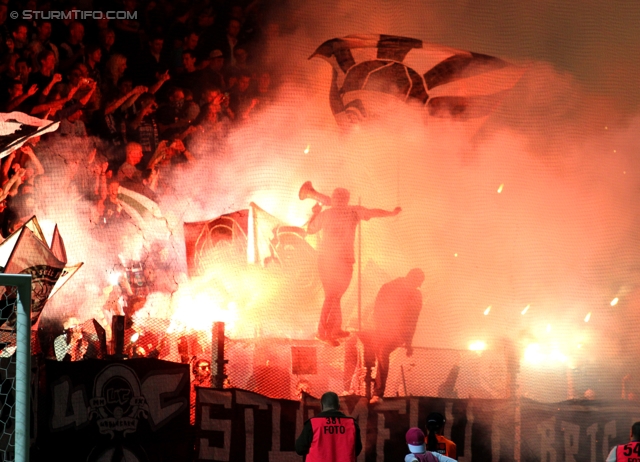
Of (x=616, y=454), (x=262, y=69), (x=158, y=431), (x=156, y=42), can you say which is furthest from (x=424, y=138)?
(x=616, y=454)

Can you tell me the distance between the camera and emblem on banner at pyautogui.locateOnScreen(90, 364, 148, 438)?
26.5 feet

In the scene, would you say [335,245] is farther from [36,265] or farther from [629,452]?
[629,452]

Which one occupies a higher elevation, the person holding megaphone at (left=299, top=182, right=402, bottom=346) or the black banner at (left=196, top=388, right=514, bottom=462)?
the person holding megaphone at (left=299, top=182, right=402, bottom=346)

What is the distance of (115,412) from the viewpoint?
8148 mm

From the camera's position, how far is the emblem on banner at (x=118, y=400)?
8086 mm

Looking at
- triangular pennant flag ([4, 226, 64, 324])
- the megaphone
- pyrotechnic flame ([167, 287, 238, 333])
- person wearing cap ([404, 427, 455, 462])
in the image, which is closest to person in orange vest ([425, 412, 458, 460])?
person wearing cap ([404, 427, 455, 462])

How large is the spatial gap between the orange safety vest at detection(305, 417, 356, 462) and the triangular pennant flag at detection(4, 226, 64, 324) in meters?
6.19

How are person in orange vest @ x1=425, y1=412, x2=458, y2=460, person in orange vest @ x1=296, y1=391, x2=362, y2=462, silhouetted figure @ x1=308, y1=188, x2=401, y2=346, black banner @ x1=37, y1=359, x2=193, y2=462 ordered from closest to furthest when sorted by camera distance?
person in orange vest @ x1=296, y1=391, x2=362, y2=462, person in orange vest @ x1=425, y1=412, x2=458, y2=460, black banner @ x1=37, y1=359, x2=193, y2=462, silhouetted figure @ x1=308, y1=188, x2=401, y2=346

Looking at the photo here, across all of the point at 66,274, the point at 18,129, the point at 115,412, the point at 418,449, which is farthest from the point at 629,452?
the point at 18,129

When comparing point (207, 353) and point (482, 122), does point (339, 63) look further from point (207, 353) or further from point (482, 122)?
point (207, 353)

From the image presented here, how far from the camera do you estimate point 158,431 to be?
8258mm

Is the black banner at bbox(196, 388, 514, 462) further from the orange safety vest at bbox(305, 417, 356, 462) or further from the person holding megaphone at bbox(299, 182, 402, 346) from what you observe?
the orange safety vest at bbox(305, 417, 356, 462)

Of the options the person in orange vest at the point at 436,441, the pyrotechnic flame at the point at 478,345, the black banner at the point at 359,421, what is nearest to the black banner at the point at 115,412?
the black banner at the point at 359,421

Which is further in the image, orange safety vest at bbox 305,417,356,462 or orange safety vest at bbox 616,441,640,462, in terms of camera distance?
orange safety vest at bbox 616,441,640,462
